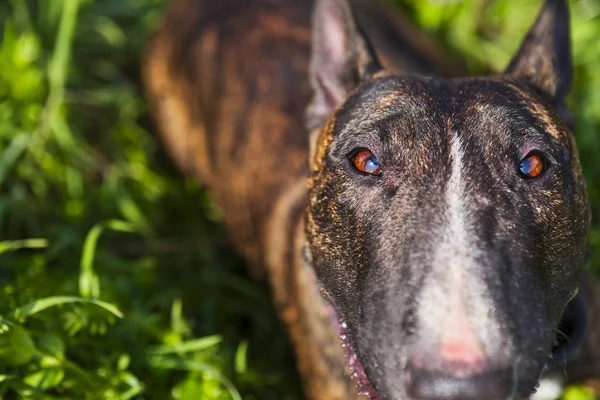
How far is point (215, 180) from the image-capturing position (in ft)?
14.6

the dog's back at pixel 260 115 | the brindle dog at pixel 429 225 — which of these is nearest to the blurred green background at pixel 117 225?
the dog's back at pixel 260 115

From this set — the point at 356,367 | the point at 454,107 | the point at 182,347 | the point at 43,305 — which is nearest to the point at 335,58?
the point at 454,107

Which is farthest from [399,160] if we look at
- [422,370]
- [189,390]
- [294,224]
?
[189,390]

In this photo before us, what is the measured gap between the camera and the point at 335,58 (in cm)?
318

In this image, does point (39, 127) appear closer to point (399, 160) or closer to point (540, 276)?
point (399, 160)

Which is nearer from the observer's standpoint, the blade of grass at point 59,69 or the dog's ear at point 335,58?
the dog's ear at point 335,58

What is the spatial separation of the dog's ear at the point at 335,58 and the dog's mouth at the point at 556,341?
92cm

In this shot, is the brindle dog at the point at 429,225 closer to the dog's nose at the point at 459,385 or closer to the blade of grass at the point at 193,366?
the dog's nose at the point at 459,385

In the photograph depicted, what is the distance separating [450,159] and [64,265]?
2.53m

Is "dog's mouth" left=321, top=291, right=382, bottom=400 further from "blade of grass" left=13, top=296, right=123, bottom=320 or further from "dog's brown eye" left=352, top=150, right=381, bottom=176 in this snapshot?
"blade of grass" left=13, top=296, right=123, bottom=320

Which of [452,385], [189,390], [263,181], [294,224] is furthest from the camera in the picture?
[263,181]

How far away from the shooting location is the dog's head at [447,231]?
1.98m

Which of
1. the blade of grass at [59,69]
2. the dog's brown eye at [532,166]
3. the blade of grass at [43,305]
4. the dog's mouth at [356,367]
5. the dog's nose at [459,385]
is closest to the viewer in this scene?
the dog's nose at [459,385]

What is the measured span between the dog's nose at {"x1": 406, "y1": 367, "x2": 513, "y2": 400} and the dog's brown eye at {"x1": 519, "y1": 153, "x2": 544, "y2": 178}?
0.70 metres
